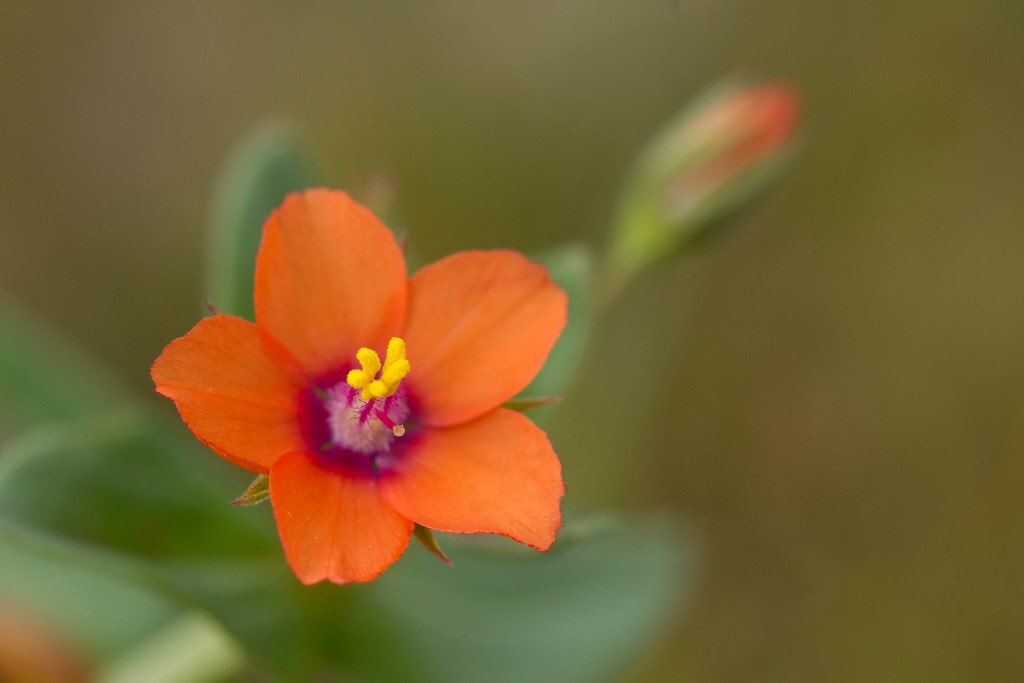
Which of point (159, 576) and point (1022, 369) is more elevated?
point (1022, 369)

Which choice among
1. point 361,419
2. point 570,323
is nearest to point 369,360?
point 361,419

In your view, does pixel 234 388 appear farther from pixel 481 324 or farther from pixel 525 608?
pixel 525 608

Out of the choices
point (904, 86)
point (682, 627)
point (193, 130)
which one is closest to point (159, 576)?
point (682, 627)

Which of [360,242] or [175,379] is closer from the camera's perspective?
[175,379]

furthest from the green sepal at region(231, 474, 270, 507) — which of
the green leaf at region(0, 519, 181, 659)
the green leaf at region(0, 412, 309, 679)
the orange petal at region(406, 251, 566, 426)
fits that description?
the green leaf at region(0, 519, 181, 659)

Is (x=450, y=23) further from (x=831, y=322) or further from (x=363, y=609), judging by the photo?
(x=363, y=609)

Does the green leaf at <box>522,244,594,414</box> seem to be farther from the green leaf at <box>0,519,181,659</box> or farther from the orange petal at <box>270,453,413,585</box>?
the green leaf at <box>0,519,181,659</box>
